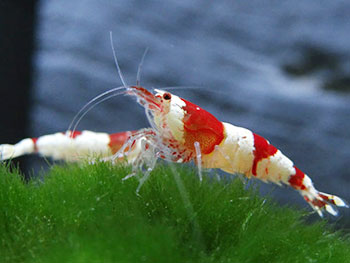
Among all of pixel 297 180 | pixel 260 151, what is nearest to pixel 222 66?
pixel 260 151

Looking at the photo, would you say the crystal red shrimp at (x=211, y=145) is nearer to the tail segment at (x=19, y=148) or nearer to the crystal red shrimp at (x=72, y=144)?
the crystal red shrimp at (x=72, y=144)

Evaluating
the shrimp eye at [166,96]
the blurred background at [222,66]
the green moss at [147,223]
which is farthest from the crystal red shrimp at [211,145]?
the blurred background at [222,66]

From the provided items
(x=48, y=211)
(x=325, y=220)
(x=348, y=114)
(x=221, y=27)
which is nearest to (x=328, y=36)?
(x=348, y=114)

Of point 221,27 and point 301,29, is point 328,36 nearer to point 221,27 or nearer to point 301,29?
point 301,29

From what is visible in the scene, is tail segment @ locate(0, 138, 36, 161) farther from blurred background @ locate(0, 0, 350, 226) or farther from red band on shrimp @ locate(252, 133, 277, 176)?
red band on shrimp @ locate(252, 133, 277, 176)

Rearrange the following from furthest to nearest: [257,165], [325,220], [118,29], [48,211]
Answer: [118,29] → [257,165] → [325,220] → [48,211]

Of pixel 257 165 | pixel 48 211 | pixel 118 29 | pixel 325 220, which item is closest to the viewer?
pixel 48 211
